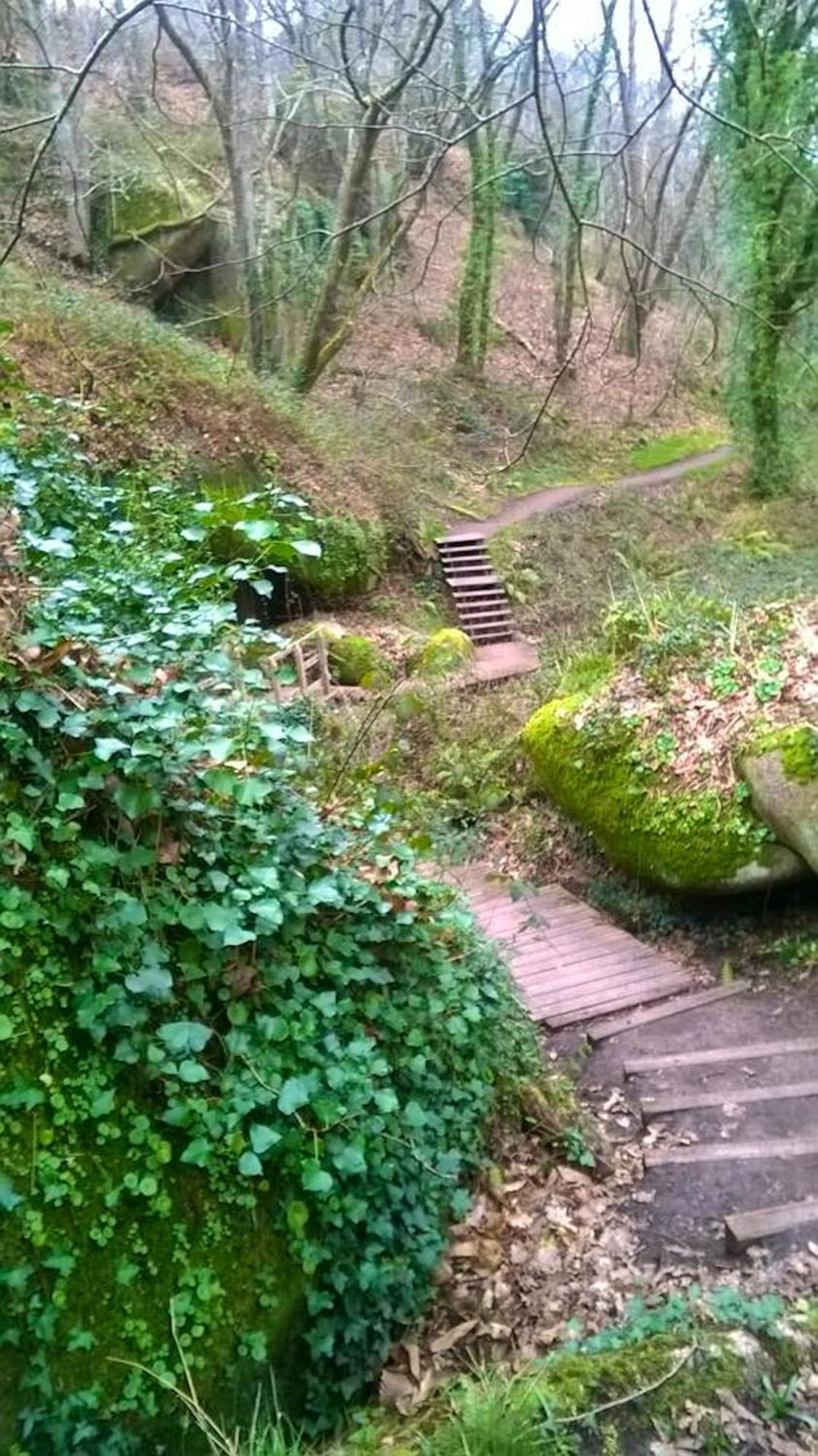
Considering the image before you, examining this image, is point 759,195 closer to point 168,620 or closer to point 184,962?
point 168,620

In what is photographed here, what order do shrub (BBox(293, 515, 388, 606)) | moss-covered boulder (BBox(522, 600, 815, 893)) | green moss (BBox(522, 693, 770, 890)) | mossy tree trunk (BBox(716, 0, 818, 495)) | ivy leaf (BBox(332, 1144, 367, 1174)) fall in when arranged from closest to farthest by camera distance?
1. ivy leaf (BBox(332, 1144, 367, 1174))
2. moss-covered boulder (BBox(522, 600, 815, 893))
3. green moss (BBox(522, 693, 770, 890))
4. shrub (BBox(293, 515, 388, 606))
5. mossy tree trunk (BBox(716, 0, 818, 495))

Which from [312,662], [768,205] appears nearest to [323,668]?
[312,662]

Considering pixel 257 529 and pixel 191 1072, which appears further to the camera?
pixel 257 529

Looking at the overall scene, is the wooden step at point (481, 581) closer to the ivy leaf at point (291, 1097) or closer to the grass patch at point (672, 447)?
the grass patch at point (672, 447)

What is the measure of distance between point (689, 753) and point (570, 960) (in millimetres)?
1665

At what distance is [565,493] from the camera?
2228 cm

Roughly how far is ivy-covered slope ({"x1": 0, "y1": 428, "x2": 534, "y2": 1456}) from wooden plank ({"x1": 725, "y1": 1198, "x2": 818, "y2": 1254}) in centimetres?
101

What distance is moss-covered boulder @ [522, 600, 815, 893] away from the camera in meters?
6.40

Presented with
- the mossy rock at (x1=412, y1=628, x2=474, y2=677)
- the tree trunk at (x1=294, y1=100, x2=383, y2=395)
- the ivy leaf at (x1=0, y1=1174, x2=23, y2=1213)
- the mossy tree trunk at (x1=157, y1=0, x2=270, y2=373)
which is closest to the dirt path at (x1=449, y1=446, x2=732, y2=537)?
the tree trunk at (x1=294, y1=100, x2=383, y2=395)

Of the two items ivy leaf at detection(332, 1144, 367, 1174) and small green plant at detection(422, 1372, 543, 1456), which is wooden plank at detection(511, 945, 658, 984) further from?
small green plant at detection(422, 1372, 543, 1456)

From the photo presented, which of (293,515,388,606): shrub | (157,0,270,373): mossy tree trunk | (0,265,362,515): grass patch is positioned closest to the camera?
(0,265,362,515): grass patch

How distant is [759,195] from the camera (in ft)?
59.3

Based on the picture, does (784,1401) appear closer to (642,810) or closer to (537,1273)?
(537,1273)

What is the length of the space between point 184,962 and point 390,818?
126 centimetres
